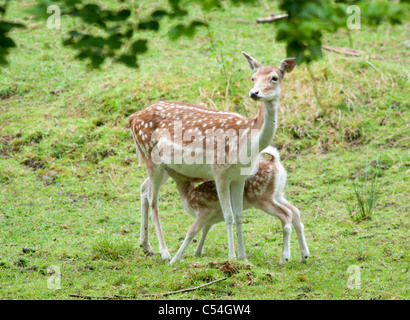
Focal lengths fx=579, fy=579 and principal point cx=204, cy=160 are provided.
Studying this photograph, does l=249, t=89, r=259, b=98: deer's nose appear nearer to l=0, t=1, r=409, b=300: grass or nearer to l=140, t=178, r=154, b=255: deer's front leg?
Answer: l=0, t=1, r=409, b=300: grass

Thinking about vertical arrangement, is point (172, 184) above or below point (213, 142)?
below

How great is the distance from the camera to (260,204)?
648 cm

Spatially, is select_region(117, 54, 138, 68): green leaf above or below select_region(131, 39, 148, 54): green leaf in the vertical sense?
below

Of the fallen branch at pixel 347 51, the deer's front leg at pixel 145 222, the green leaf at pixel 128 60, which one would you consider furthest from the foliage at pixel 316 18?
the fallen branch at pixel 347 51

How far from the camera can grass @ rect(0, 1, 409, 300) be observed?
5613 millimetres

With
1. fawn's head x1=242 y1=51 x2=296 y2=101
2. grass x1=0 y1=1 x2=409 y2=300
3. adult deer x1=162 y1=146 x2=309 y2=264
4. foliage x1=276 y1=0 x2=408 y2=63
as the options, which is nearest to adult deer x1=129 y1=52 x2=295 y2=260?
fawn's head x1=242 y1=51 x2=296 y2=101

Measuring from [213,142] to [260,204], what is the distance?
0.87 m

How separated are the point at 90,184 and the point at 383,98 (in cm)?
523

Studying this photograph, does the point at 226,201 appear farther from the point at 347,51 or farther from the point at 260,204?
the point at 347,51

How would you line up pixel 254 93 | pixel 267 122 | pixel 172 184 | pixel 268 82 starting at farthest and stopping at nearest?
pixel 172 184
pixel 267 122
pixel 268 82
pixel 254 93

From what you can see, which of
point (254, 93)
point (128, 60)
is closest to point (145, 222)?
point (254, 93)

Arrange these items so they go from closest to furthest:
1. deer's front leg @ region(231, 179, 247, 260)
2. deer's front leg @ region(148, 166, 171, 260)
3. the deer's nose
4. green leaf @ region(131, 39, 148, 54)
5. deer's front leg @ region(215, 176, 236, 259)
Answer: green leaf @ region(131, 39, 148, 54) → the deer's nose → deer's front leg @ region(215, 176, 236, 259) → deer's front leg @ region(231, 179, 247, 260) → deer's front leg @ region(148, 166, 171, 260)


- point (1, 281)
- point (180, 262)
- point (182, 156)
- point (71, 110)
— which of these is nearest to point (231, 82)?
point (71, 110)

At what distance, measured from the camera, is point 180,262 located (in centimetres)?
607
